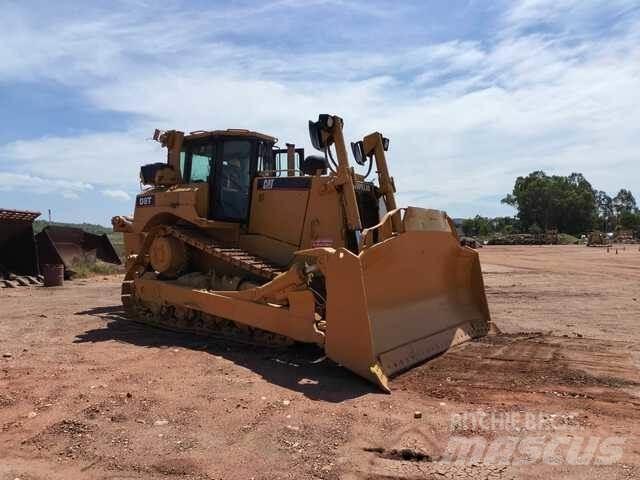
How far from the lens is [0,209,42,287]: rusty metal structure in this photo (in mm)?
16219

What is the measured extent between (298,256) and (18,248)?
12.8 m

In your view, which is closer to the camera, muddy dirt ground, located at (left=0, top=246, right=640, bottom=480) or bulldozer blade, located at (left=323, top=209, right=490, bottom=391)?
muddy dirt ground, located at (left=0, top=246, right=640, bottom=480)

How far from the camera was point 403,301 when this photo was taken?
22.3 ft

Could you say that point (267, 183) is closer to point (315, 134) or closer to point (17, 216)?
point (315, 134)

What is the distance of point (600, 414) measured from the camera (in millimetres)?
4609

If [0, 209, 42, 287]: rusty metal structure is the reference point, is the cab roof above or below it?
above

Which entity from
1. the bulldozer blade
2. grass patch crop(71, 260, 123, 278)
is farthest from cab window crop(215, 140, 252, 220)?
grass patch crop(71, 260, 123, 278)

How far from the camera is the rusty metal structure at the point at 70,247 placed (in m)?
17.7

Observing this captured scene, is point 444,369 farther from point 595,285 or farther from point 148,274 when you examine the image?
point 595,285

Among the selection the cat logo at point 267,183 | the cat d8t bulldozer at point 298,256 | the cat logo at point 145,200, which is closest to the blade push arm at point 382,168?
the cat d8t bulldozer at point 298,256

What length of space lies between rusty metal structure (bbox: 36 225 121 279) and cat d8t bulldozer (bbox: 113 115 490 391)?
8.71 meters

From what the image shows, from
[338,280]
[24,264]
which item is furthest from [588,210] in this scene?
[338,280]

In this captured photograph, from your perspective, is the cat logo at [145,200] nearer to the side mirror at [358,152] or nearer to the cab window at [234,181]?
the cab window at [234,181]

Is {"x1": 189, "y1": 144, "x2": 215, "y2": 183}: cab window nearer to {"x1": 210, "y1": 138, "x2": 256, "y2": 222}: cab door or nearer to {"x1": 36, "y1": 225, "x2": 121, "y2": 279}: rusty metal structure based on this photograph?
{"x1": 210, "y1": 138, "x2": 256, "y2": 222}: cab door
